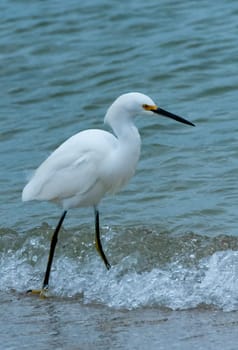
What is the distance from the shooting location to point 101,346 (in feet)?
16.9

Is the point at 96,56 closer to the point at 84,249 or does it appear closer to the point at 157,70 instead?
the point at 157,70

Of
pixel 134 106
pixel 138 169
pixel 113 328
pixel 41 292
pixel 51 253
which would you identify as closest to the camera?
pixel 113 328

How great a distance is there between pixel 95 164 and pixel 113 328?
4.09ft

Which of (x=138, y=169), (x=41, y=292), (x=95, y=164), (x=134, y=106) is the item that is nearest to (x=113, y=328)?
(x=41, y=292)

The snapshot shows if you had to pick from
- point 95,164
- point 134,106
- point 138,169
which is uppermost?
point 134,106

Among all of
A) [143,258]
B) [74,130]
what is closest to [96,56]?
[74,130]

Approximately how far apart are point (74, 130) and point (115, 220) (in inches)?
89.6

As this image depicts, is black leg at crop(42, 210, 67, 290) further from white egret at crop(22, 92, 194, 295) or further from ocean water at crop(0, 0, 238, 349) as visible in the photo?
ocean water at crop(0, 0, 238, 349)

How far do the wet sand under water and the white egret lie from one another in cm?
57

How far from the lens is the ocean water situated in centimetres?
580

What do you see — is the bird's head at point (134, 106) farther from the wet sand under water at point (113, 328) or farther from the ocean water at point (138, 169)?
the wet sand under water at point (113, 328)

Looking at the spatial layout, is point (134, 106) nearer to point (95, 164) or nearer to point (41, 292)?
point (95, 164)

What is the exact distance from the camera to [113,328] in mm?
5434

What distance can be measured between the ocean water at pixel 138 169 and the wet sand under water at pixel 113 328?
0.05ft
